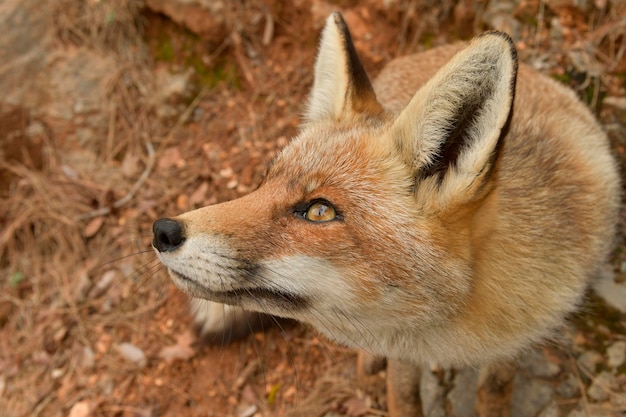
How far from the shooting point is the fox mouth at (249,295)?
1.94m

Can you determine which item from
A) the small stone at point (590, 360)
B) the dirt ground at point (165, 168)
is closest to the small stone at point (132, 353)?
the dirt ground at point (165, 168)

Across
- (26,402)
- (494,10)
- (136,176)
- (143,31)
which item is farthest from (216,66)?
(26,402)

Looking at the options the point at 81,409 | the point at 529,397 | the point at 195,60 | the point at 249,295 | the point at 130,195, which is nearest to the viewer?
the point at 249,295

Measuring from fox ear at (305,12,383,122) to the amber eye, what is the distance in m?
0.64

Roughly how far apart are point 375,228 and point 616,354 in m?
1.93

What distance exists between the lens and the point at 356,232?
6.31 ft

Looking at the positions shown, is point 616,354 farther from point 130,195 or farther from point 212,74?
point 212,74

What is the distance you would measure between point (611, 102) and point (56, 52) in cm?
485

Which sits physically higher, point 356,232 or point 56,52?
point 356,232

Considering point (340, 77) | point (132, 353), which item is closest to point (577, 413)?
point (340, 77)

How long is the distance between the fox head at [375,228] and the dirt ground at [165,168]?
1.67m

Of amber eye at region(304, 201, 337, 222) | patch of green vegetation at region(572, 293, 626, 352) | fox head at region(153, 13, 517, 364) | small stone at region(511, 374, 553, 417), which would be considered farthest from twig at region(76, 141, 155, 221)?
patch of green vegetation at region(572, 293, 626, 352)

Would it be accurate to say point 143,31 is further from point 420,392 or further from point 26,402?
point 420,392

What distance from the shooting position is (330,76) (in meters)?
2.55
